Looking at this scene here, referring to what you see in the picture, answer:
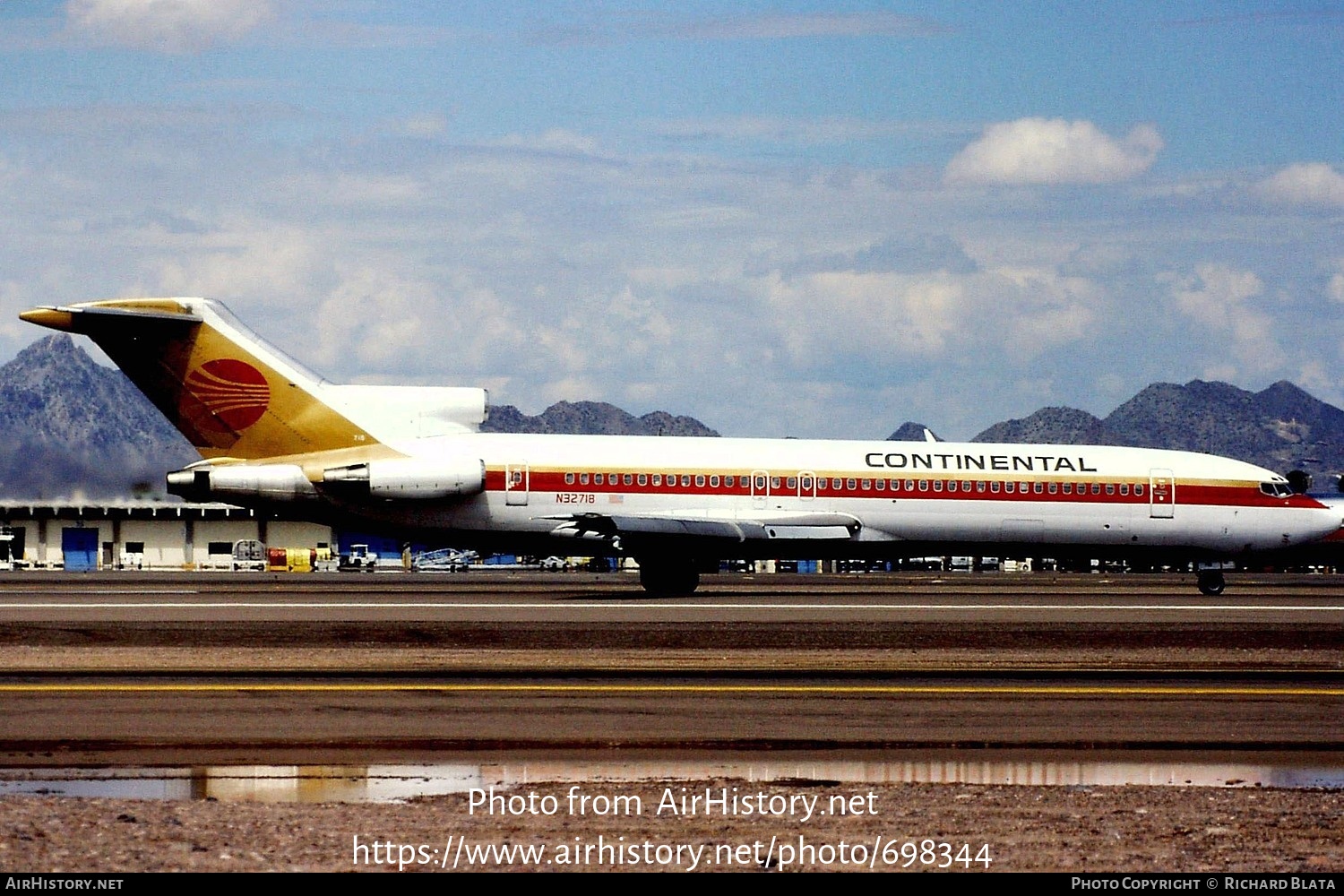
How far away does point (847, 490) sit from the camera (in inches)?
1526

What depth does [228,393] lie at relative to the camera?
37469mm

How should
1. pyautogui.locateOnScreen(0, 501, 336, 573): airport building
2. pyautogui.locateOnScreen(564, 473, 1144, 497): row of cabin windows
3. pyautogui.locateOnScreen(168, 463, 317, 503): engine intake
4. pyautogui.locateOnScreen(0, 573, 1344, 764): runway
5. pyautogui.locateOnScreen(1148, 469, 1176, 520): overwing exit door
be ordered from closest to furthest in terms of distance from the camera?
pyautogui.locateOnScreen(0, 573, 1344, 764): runway, pyautogui.locateOnScreen(168, 463, 317, 503): engine intake, pyautogui.locateOnScreen(564, 473, 1144, 497): row of cabin windows, pyautogui.locateOnScreen(1148, 469, 1176, 520): overwing exit door, pyautogui.locateOnScreen(0, 501, 336, 573): airport building

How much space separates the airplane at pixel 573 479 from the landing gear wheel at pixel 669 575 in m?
0.04

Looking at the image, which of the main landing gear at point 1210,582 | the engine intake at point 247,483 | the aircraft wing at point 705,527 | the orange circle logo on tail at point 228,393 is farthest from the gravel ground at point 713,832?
the main landing gear at point 1210,582

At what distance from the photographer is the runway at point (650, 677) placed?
1320 centimetres

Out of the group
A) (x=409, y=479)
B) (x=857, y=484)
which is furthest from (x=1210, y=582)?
(x=409, y=479)

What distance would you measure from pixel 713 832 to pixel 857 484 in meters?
29.7

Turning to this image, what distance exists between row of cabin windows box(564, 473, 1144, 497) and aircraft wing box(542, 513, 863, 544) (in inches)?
29.7

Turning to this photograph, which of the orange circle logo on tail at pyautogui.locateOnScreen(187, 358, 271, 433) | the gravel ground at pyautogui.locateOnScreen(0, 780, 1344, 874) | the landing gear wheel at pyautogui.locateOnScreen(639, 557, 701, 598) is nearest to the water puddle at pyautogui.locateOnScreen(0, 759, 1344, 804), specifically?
the gravel ground at pyautogui.locateOnScreen(0, 780, 1344, 874)

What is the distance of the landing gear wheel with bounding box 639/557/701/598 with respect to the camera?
37.2 meters

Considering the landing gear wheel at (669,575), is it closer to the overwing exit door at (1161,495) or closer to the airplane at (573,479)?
the airplane at (573,479)

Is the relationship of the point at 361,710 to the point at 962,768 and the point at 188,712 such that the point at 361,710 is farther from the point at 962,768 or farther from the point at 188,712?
the point at 962,768

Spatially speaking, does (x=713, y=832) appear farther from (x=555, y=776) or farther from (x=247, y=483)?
(x=247, y=483)

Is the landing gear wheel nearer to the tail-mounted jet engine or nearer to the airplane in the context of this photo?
the airplane
